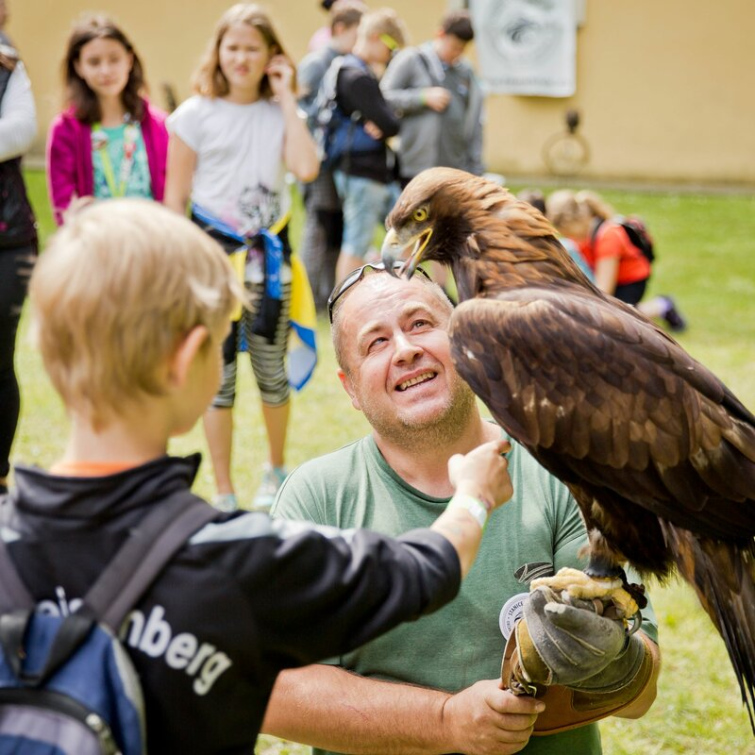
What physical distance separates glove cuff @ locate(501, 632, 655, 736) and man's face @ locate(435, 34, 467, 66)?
7.95 m

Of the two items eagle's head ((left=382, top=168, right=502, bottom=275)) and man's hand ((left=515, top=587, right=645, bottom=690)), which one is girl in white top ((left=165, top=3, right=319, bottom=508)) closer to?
eagle's head ((left=382, top=168, right=502, bottom=275))

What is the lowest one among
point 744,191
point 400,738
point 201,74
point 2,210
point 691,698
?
Answer: point 744,191

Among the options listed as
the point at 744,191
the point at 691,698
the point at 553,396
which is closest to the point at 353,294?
the point at 553,396

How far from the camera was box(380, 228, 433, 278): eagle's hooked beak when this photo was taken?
8.18 feet

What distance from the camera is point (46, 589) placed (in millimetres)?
1413

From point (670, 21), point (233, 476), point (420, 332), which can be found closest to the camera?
point (420, 332)

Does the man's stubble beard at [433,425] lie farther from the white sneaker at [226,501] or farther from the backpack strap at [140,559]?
the white sneaker at [226,501]

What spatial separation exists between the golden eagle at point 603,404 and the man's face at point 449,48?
292 inches

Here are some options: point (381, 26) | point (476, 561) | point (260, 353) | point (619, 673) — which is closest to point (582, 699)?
point (619, 673)

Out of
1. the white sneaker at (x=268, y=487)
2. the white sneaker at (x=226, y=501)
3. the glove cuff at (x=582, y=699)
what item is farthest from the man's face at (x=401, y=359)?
the white sneaker at (x=268, y=487)

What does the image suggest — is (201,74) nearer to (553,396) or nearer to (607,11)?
(553,396)

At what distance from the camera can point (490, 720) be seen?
7.00 ft

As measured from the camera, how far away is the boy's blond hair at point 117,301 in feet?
4.58

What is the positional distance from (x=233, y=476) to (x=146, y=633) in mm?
4617
